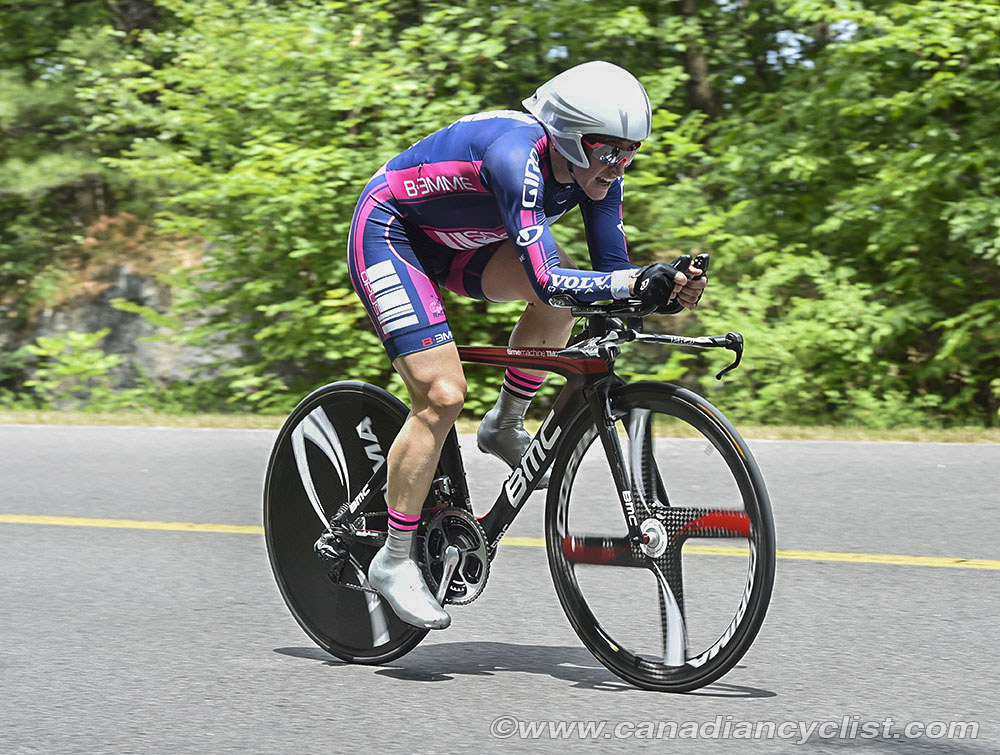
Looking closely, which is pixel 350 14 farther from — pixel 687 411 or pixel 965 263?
pixel 687 411

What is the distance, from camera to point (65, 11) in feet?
51.8

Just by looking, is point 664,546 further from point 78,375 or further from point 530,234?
point 78,375

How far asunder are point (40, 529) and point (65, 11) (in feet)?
34.8

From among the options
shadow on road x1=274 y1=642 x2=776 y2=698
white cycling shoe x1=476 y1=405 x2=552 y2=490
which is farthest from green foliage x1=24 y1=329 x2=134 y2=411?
white cycling shoe x1=476 y1=405 x2=552 y2=490

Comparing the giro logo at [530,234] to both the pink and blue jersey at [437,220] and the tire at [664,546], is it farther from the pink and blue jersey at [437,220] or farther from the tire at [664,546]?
the tire at [664,546]

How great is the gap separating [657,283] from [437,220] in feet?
2.95

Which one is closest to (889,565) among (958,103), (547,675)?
(547,675)

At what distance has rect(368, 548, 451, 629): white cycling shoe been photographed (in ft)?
14.1

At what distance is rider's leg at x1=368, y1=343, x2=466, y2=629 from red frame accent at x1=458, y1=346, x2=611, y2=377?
10 cm

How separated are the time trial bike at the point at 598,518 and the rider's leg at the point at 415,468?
0.09 metres

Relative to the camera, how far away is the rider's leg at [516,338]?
176 inches

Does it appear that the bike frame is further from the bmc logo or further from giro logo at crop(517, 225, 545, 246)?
giro logo at crop(517, 225, 545, 246)

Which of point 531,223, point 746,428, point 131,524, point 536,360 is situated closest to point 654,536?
point 536,360

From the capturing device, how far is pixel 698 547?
4.04 metres
